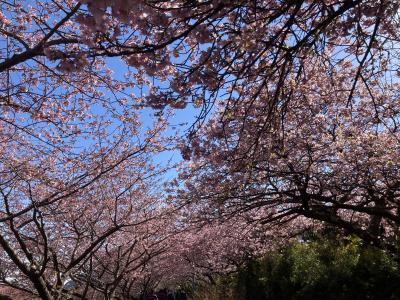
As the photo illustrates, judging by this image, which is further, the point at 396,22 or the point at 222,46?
the point at 396,22

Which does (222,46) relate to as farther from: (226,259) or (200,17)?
(226,259)

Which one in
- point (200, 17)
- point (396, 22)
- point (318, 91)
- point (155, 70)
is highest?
point (318, 91)

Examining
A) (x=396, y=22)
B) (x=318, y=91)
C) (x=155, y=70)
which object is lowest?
(x=155, y=70)

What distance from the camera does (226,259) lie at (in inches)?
1077

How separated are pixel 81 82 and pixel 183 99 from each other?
7.35 ft

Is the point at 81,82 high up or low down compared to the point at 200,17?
up

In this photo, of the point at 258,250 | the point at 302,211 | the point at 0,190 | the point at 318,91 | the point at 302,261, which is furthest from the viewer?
the point at 258,250

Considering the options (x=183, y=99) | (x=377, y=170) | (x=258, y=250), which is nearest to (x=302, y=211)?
(x=377, y=170)

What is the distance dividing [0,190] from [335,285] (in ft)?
28.0

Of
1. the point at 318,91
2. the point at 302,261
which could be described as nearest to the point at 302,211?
the point at 318,91

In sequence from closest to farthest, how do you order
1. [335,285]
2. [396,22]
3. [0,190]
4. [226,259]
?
[396,22]
[0,190]
[335,285]
[226,259]

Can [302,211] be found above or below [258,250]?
below

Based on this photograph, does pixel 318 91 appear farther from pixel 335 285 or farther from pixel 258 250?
pixel 258 250

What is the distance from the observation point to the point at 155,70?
3.92 m
